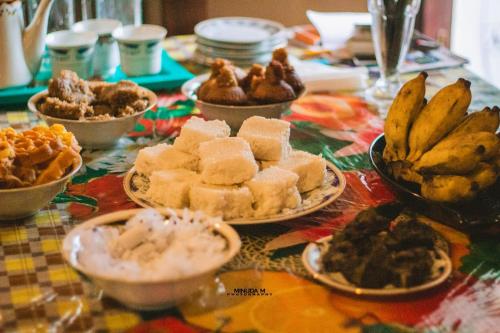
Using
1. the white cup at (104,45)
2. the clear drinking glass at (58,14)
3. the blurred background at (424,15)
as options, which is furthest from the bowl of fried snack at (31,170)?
the blurred background at (424,15)

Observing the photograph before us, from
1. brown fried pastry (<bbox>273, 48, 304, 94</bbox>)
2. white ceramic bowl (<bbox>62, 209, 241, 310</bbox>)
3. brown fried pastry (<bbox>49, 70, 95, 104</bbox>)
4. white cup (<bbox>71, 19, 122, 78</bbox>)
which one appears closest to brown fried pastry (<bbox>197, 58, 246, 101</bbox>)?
brown fried pastry (<bbox>273, 48, 304, 94</bbox>)

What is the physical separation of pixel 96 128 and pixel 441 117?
674mm

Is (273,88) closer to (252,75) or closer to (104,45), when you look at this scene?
(252,75)

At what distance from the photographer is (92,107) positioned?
150 centimetres

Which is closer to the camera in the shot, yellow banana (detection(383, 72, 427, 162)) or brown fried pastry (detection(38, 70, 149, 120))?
yellow banana (detection(383, 72, 427, 162))

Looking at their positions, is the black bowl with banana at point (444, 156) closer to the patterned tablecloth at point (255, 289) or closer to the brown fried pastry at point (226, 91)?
the patterned tablecloth at point (255, 289)

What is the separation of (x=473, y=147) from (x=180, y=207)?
0.48m

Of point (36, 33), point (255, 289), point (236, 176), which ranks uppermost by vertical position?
point (36, 33)

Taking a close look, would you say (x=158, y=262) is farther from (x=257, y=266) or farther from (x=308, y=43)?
(x=308, y=43)

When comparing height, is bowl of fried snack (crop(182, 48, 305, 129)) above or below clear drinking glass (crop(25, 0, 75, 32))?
below

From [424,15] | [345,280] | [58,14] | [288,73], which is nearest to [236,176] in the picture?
[345,280]

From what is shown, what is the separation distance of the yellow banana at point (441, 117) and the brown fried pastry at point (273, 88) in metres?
0.39

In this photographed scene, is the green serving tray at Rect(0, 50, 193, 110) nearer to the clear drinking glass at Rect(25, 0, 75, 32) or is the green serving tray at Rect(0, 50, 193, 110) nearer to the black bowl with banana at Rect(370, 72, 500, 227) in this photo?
the clear drinking glass at Rect(25, 0, 75, 32)

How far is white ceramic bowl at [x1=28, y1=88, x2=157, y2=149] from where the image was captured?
1.44 metres
